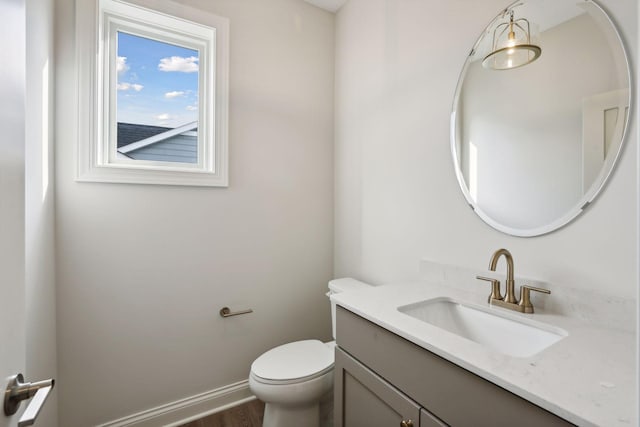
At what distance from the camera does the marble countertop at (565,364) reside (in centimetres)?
55

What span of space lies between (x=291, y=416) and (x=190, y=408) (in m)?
0.70

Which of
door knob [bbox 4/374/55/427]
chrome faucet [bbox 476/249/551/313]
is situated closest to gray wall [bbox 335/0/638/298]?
chrome faucet [bbox 476/249/551/313]

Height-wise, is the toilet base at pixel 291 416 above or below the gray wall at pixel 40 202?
below

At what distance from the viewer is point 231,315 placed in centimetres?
183

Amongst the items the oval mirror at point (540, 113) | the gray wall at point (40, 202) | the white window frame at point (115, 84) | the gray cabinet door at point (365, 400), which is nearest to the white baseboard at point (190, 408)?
the gray wall at point (40, 202)

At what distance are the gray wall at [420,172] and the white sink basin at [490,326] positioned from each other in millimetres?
218

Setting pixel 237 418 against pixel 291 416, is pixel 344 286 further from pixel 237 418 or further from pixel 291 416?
pixel 237 418

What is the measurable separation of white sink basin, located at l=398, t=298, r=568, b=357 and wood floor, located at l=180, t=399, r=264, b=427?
1.23 meters

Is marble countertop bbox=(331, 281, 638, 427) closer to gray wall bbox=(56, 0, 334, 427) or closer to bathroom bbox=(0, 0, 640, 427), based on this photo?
bathroom bbox=(0, 0, 640, 427)

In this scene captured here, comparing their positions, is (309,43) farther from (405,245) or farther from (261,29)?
(405,245)

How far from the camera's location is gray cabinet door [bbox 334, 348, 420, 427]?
2.92ft

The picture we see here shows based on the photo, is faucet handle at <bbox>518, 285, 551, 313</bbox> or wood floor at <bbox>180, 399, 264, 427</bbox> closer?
faucet handle at <bbox>518, 285, 551, 313</bbox>

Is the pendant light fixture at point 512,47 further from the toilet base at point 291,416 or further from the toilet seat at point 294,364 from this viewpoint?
the toilet base at point 291,416

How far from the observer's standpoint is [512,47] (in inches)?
45.8
